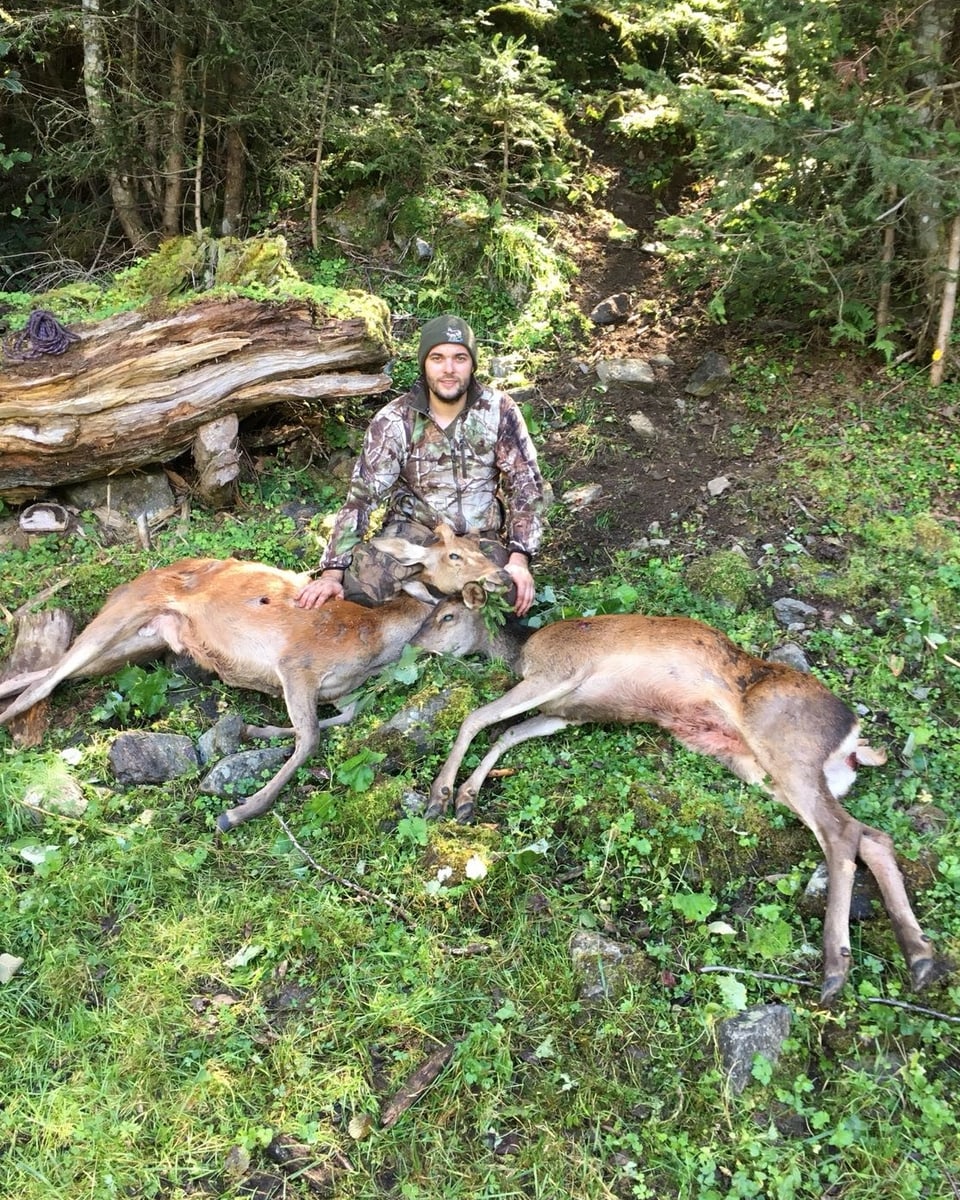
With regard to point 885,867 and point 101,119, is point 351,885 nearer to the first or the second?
point 885,867

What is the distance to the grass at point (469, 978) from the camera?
300 cm

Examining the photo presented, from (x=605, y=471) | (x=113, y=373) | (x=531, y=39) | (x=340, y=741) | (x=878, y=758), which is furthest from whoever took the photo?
(x=531, y=39)

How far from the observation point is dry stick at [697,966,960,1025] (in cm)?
329

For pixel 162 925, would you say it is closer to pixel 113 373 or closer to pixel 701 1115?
pixel 701 1115

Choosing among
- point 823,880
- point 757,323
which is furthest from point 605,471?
point 823,880

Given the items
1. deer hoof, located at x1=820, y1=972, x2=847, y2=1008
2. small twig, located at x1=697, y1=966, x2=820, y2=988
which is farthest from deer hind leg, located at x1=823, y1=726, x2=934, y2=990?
small twig, located at x1=697, y1=966, x2=820, y2=988

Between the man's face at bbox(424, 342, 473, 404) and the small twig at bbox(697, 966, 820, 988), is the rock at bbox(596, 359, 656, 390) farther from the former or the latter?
the small twig at bbox(697, 966, 820, 988)

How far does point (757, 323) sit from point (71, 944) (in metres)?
7.49

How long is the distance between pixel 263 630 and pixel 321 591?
45cm

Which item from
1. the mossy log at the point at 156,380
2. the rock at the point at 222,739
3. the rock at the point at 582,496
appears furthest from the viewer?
the rock at the point at 582,496

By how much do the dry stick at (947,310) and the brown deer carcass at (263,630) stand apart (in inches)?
174

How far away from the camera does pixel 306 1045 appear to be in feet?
11.0

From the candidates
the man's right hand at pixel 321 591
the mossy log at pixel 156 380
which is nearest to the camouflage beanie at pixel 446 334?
the mossy log at pixel 156 380

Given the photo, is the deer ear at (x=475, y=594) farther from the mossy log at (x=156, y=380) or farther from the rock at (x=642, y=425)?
the rock at (x=642, y=425)
